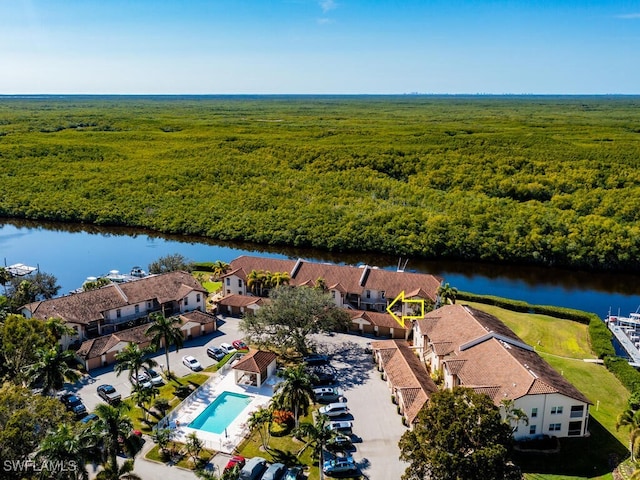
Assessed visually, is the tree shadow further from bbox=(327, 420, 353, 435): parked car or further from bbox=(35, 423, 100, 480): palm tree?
bbox=(35, 423, 100, 480): palm tree

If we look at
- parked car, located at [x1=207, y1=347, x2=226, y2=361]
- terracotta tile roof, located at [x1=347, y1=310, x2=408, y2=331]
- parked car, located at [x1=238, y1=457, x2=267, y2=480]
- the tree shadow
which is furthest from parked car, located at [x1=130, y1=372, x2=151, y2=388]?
terracotta tile roof, located at [x1=347, y1=310, x2=408, y2=331]

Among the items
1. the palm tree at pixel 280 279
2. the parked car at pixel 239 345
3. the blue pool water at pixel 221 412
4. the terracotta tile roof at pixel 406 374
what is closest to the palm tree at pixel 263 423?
the blue pool water at pixel 221 412

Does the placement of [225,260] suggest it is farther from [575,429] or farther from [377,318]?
[575,429]

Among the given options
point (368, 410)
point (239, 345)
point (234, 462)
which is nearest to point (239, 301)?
point (239, 345)

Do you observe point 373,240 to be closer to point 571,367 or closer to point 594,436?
point 571,367

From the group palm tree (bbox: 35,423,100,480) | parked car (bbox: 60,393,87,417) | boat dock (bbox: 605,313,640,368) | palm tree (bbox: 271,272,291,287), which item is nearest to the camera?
palm tree (bbox: 35,423,100,480)

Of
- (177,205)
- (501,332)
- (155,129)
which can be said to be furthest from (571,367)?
(155,129)

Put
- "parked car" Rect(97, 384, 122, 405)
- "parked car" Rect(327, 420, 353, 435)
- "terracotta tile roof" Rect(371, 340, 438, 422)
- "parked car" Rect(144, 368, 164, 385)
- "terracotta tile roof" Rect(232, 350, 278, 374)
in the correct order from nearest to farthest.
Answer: "parked car" Rect(327, 420, 353, 435) < "terracotta tile roof" Rect(371, 340, 438, 422) < "parked car" Rect(97, 384, 122, 405) < "terracotta tile roof" Rect(232, 350, 278, 374) < "parked car" Rect(144, 368, 164, 385)
